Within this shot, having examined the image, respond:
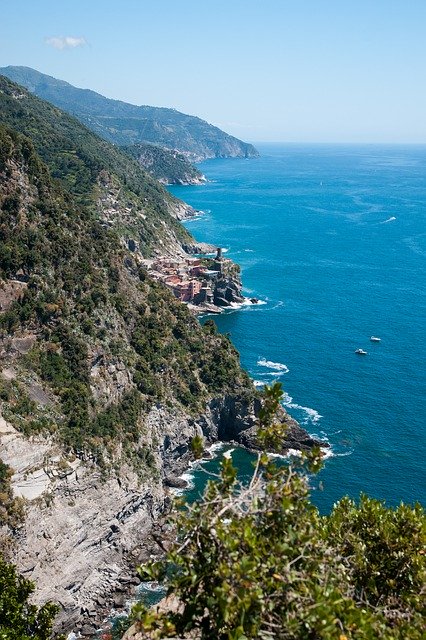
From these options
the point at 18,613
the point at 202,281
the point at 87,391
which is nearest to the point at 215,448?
→ the point at 87,391

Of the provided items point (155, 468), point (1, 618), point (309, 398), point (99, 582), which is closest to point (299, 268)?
point (309, 398)

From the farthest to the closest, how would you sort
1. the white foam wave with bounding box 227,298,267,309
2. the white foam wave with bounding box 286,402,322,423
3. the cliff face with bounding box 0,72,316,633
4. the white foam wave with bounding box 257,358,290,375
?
the white foam wave with bounding box 227,298,267,309, the white foam wave with bounding box 257,358,290,375, the white foam wave with bounding box 286,402,322,423, the cliff face with bounding box 0,72,316,633

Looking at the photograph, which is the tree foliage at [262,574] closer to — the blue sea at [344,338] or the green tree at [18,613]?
A: the green tree at [18,613]

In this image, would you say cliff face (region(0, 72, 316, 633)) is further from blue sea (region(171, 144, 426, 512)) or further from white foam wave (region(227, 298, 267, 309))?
white foam wave (region(227, 298, 267, 309))

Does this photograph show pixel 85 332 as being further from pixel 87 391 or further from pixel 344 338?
pixel 344 338

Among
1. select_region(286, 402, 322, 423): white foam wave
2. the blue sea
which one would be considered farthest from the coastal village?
select_region(286, 402, 322, 423): white foam wave
